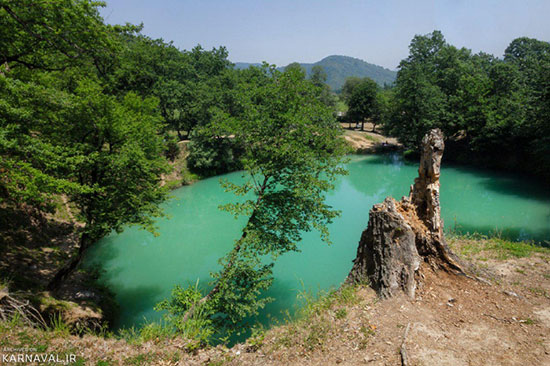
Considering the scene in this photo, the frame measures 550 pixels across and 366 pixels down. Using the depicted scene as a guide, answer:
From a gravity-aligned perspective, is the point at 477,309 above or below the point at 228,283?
above

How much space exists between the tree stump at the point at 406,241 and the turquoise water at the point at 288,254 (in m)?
3.24

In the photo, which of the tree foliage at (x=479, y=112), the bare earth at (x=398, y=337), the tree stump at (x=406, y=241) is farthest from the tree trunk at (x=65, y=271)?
the tree foliage at (x=479, y=112)

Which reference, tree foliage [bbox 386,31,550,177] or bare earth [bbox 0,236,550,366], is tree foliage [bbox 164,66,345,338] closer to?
bare earth [bbox 0,236,550,366]

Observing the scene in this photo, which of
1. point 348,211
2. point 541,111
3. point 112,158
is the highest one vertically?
point 541,111

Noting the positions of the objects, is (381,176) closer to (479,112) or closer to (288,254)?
(479,112)

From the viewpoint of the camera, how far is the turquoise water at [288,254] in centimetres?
1250

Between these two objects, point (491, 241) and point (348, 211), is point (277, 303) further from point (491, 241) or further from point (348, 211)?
point (348, 211)

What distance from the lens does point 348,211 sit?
21.0m

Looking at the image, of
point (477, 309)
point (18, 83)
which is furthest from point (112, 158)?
point (477, 309)

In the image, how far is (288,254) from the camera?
591 inches

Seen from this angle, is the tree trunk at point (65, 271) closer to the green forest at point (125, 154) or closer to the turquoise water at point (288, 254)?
the green forest at point (125, 154)

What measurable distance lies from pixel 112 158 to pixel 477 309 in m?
11.1

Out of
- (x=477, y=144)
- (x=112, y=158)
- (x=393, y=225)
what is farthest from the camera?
(x=477, y=144)

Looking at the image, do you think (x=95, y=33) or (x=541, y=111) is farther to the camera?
(x=541, y=111)
